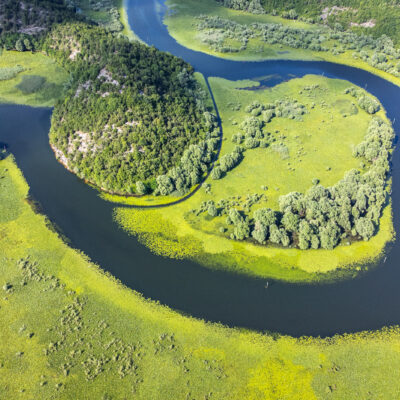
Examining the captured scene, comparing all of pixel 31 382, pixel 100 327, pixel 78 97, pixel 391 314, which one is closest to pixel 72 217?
pixel 100 327

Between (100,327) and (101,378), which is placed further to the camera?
(100,327)

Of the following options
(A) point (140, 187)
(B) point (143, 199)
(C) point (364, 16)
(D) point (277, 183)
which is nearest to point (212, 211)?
(B) point (143, 199)

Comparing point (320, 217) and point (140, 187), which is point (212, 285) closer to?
point (320, 217)

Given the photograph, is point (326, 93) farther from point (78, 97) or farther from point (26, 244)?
point (26, 244)

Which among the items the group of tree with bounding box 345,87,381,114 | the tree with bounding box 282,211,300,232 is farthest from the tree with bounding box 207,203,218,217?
the group of tree with bounding box 345,87,381,114

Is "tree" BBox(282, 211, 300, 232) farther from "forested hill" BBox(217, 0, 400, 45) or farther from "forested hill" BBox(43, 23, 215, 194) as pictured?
"forested hill" BBox(217, 0, 400, 45)

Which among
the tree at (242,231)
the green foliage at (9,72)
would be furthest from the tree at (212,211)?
the green foliage at (9,72)

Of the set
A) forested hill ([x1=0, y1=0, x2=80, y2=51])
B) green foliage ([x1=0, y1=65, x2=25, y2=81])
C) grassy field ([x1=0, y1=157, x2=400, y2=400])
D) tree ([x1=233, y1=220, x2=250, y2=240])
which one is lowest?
grassy field ([x1=0, y1=157, x2=400, y2=400])
